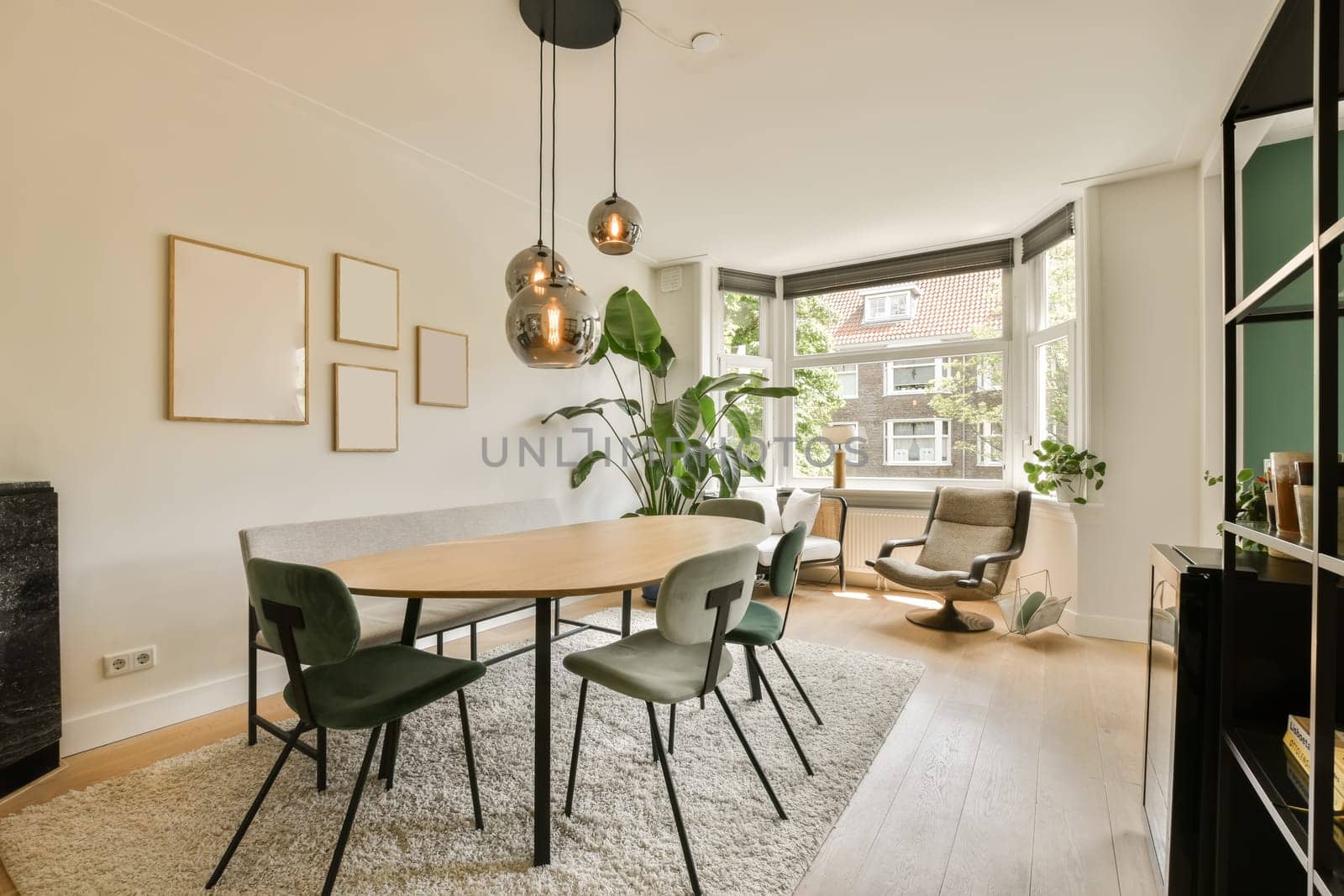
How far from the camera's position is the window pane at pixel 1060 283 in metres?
4.00

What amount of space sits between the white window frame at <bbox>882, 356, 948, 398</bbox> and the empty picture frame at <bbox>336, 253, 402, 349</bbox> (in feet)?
12.3

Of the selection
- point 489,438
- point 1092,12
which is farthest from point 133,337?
point 1092,12

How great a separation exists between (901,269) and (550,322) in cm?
398

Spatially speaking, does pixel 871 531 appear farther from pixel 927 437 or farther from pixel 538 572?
pixel 538 572

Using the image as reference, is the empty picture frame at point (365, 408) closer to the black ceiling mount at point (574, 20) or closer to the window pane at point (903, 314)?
the black ceiling mount at point (574, 20)

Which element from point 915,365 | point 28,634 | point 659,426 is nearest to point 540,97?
point 659,426

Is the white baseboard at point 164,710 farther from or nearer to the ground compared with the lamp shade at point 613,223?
nearer to the ground

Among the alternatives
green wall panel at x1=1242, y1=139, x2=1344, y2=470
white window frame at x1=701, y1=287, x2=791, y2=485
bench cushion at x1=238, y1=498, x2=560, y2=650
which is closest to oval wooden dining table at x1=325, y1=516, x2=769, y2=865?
bench cushion at x1=238, y1=498, x2=560, y2=650

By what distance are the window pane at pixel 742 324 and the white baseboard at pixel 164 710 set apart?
13.0 ft

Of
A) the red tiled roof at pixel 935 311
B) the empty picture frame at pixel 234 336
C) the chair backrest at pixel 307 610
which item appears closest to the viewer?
the chair backrest at pixel 307 610

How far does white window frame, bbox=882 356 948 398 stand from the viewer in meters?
4.95

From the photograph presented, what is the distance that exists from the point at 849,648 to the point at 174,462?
323 cm

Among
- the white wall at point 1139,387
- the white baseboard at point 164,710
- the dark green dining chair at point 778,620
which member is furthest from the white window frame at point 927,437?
the white baseboard at point 164,710

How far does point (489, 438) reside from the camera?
3.77 m
